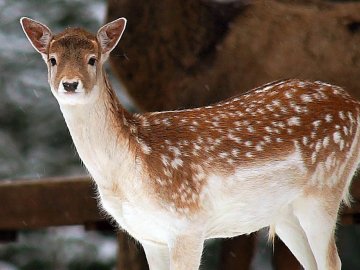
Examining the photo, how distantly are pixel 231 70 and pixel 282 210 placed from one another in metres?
2.23

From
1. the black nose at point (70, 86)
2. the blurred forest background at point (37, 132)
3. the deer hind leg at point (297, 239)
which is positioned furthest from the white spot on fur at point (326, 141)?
the blurred forest background at point (37, 132)

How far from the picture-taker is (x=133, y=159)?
4.36 metres

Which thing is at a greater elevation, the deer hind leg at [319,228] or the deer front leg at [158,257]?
the deer hind leg at [319,228]

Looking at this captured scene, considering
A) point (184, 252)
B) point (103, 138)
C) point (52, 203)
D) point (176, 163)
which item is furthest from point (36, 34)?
point (52, 203)

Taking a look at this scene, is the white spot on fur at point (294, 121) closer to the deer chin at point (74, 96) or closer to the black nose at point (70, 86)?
the deer chin at point (74, 96)

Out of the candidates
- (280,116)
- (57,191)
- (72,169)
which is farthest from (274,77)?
(72,169)

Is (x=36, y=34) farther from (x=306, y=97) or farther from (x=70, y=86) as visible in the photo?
(x=306, y=97)

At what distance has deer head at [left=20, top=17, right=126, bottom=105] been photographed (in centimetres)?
407

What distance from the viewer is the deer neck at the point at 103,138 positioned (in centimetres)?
427

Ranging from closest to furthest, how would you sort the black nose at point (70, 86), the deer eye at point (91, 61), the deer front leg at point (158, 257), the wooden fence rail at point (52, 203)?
the black nose at point (70, 86) < the deer eye at point (91, 61) < the deer front leg at point (158, 257) < the wooden fence rail at point (52, 203)

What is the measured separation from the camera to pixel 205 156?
443cm

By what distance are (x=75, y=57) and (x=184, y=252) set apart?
0.84 metres

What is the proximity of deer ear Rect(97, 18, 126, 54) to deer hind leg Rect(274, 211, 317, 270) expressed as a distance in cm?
111

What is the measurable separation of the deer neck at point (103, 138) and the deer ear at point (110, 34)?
0.41ft
